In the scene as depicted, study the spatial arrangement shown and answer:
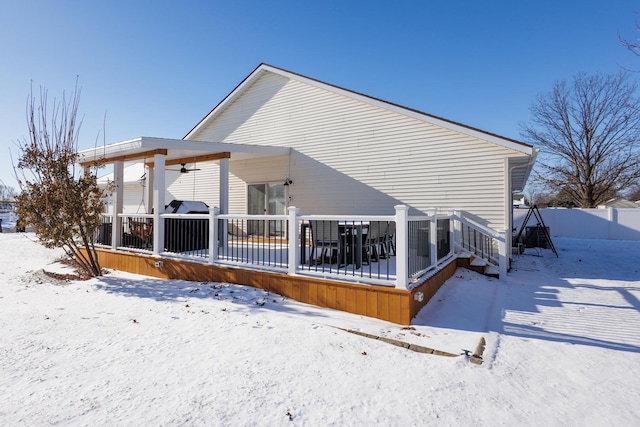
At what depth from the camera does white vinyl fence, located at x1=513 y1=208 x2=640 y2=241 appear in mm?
16750

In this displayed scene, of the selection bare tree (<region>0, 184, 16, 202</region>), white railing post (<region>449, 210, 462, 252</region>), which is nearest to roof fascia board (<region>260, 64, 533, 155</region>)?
white railing post (<region>449, 210, 462, 252</region>)

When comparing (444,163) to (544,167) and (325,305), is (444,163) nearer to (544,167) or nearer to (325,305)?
(325,305)

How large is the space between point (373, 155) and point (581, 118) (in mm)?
23284

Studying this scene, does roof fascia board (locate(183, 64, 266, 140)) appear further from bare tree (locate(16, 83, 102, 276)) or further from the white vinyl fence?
the white vinyl fence

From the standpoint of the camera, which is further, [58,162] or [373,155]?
[373,155]

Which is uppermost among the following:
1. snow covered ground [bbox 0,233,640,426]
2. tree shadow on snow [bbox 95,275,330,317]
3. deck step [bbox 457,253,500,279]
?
deck step [bbox 457,253,500,279]

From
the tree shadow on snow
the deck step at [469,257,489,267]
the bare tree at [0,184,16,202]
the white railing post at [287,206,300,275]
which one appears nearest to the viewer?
the tree shadow on snow

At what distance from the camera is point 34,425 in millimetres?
2166

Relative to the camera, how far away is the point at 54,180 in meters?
6.38

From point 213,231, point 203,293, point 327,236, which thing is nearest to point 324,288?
point 327,236

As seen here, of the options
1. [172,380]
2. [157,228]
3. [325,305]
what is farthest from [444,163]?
[172,380]

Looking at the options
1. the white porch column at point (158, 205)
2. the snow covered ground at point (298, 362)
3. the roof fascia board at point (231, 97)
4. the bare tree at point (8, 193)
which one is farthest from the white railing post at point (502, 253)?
the bare tree at point (8, 193)

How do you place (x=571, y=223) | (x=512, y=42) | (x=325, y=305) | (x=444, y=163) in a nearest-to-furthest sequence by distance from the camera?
(x=325, y=305) < (x=444, y=163) < (x=512, y=42) < (x=571, y=223)

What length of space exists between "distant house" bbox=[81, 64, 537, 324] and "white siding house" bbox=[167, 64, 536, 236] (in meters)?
0.03
